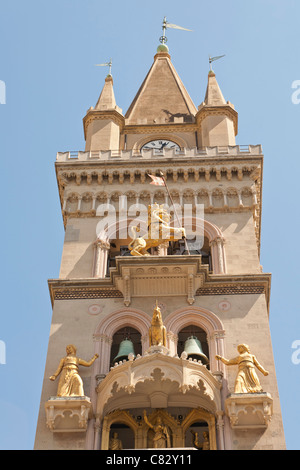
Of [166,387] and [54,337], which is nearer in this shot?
[166,387]

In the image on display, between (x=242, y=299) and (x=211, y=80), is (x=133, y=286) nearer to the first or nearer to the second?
(x=242, y=299)

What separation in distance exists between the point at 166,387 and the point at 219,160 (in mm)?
14377

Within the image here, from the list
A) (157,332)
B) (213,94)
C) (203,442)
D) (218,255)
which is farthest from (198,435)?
(213,94)

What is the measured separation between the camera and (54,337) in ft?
107

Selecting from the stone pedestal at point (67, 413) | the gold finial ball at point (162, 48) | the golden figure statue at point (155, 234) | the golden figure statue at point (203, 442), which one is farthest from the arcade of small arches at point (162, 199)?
the gold finial ball at point (162, 48)

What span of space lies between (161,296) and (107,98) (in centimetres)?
1719

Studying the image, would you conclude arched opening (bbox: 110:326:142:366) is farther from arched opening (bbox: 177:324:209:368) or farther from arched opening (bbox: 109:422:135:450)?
arched opening (bbox: 109:422:135:450)

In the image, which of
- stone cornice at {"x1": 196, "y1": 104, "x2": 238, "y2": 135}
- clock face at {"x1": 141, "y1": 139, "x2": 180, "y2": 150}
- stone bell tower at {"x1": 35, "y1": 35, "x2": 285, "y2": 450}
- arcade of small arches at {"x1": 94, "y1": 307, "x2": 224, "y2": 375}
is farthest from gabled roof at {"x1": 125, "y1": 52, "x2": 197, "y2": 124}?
arcade of small arches at {"x1": 94, "y1": 307, "x2": 224, "y2": 375}

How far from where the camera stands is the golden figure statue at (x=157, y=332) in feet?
101

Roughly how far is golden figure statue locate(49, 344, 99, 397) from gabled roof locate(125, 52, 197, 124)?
19405 millimetres

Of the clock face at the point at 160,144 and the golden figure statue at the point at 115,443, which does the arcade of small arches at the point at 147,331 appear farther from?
the clock face at the point at 160,144

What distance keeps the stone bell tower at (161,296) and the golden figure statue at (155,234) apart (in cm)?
9

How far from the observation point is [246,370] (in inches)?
1186
